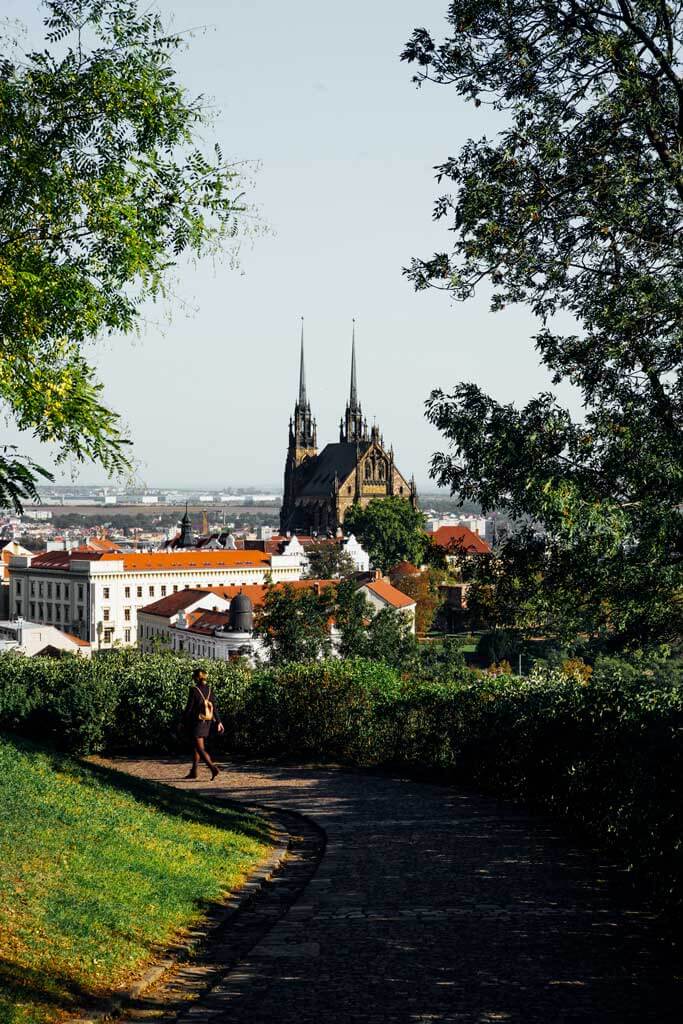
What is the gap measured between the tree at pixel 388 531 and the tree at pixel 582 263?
11724cm

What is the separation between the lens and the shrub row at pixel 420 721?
12.0 metres

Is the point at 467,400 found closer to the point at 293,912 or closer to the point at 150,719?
the point at 293,912

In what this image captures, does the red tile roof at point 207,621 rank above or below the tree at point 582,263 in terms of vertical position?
below

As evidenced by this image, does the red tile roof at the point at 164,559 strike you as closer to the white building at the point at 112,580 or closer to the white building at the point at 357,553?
the white building at the point at 112,580

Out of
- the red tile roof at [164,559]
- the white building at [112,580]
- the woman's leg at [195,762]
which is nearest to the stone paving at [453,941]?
the woman's leg at [195,762]

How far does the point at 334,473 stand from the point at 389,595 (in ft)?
257

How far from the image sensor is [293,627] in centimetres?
4028

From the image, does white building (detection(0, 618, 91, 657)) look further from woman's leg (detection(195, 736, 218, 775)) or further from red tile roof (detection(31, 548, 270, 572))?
woman's leg (detection(195, 736, 218, 775))

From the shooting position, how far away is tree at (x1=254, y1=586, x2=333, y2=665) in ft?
132

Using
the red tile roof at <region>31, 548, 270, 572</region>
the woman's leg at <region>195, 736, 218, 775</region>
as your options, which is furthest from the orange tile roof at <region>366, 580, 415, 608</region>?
the woman's leg at <region>195, 736, 218, 775</region>

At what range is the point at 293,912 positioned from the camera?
9797 mm

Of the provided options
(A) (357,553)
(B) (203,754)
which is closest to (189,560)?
(A) (357,553)

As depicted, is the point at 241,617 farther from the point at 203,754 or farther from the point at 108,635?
the point at 108,635

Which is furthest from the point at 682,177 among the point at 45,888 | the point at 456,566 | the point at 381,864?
the point at 45,888
